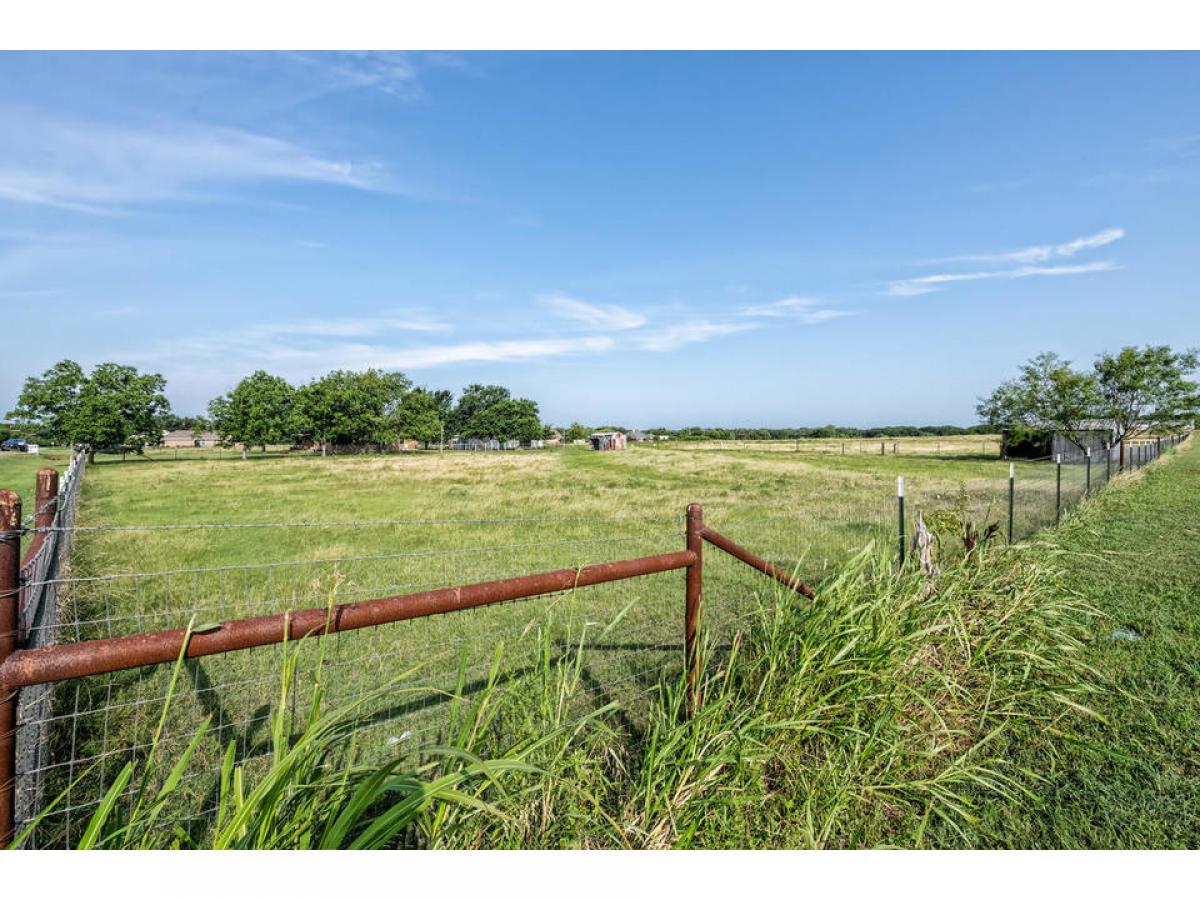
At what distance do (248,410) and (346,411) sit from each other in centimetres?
1115

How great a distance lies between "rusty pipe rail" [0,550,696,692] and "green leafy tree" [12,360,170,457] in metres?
72.8

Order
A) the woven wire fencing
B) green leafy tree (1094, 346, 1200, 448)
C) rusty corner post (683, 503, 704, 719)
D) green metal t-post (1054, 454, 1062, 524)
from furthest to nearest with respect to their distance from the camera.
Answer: green leafy tree (1094, 346, 1200, 448) → green metal t-post (1054, 454, 1062, 524) → rusty corner post (683, 503, 704, 719) → the woven wire fencing

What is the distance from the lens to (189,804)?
292 centimetres

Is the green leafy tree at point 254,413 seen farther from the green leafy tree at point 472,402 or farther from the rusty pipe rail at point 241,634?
the rusty pipe rail at point 241,634

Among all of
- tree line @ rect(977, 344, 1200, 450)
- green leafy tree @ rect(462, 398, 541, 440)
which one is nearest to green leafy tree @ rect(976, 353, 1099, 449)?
tree line @ rect(977, 344, 1200, 450)

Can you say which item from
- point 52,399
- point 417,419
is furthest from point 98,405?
point 417,419

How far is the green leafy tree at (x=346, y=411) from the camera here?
7419cm

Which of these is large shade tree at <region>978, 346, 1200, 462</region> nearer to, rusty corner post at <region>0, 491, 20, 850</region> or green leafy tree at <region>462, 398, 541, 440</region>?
rusty corner post at <region>0, 491, 20, 850</region>

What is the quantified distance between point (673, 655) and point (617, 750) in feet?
5.64

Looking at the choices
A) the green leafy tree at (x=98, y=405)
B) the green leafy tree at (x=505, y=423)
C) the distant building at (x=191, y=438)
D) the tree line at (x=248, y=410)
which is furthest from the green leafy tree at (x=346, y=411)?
the distant building at (x=191, y=438)

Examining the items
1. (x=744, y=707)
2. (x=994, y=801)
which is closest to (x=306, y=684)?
(x=744, y=707)

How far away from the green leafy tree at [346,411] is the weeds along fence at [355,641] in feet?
229

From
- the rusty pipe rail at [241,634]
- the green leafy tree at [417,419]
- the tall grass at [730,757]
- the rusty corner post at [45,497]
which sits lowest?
the tall grass at [730,757]

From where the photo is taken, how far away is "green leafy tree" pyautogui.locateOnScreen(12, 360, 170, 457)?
191 ft
